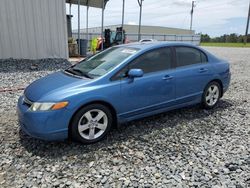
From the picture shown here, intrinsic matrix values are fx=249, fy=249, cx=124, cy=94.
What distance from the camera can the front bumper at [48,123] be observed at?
3.42 meters

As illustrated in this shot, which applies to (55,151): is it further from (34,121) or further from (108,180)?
(108,180)

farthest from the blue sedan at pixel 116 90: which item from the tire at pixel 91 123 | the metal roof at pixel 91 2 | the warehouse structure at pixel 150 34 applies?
the warehouse structure at pixel 150 34

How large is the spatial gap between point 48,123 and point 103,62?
152cm

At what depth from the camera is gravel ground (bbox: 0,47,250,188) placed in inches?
117

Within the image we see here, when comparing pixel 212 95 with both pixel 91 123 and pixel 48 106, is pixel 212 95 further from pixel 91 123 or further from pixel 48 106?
pixel 48 106

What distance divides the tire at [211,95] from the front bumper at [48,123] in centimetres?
296

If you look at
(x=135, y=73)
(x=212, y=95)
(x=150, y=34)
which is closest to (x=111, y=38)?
(x=212, y=95)

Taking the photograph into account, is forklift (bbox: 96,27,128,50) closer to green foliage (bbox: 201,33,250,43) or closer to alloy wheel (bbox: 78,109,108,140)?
alloy wheel (bbox: 78,109,108,140)

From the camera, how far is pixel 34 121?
11.3 feet

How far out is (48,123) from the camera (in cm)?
343

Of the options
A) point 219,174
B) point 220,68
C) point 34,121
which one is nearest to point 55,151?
point 34,121

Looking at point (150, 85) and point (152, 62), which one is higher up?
point (152, 62)

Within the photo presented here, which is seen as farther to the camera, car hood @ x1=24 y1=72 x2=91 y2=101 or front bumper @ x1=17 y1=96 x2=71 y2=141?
car hood @ x1=24 y1=72 x2=91 y2=101

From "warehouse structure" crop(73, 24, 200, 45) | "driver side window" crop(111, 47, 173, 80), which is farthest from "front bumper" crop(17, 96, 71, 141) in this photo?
"warehouse structure" crop(73, 24, 200, 45)
